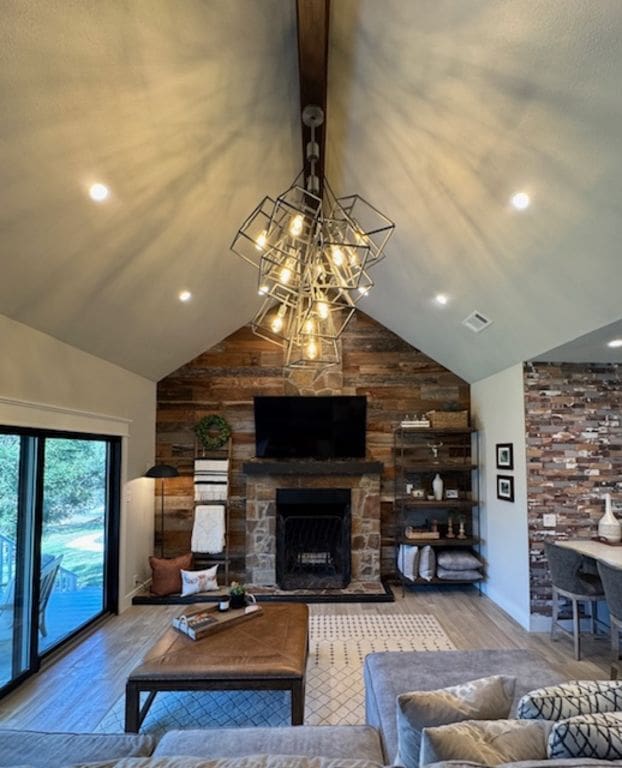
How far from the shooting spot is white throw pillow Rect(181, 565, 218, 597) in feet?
19.2

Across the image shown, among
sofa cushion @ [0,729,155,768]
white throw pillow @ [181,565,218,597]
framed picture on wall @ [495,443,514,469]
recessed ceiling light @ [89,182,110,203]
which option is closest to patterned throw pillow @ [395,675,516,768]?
sofa cushion @ [0,729,155,768]

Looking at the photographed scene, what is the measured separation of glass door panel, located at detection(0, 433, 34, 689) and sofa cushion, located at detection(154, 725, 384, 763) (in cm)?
223

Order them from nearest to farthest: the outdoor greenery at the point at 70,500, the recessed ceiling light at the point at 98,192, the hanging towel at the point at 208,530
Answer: the recessed ceiling light at the point at 98,192 < the outdoor greenery at the point at 70,500 < the hanging towel at the point at 208,530

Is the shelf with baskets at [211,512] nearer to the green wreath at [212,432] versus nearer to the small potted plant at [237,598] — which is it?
the green wreath at [212,432]

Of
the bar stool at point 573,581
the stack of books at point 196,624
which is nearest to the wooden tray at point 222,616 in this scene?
the stack of books at point 196,624

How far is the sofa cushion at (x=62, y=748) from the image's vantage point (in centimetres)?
192

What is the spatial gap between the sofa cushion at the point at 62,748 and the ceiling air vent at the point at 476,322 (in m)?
4.33

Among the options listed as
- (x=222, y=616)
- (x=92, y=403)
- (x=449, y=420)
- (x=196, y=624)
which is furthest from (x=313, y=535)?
(x=92, y=403)

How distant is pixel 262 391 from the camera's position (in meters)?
6.88

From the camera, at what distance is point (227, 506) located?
657 centimetres

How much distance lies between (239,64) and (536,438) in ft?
14.1

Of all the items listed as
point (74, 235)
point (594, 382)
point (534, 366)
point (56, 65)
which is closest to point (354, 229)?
point (56, 65)

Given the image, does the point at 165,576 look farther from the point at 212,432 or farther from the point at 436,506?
the point at 436,506

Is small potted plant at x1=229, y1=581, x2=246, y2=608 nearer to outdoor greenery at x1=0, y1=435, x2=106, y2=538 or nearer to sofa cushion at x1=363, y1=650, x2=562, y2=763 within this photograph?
sofa cushion at x1=363, y1=650, x2=562, y2=763
